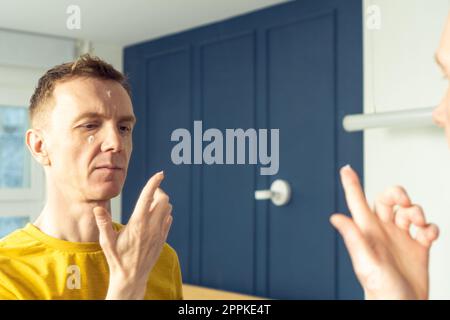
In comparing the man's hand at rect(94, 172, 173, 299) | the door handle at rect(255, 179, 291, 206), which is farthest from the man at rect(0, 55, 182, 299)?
the door handle at rect(255, 179, 291, 206)

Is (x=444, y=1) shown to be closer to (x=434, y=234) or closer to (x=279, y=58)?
(x=279, y=58)

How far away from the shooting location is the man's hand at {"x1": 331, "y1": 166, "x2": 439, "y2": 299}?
237 mm

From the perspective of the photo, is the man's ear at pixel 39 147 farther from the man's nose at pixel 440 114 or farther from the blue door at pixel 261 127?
the blue door at pixel 261 127

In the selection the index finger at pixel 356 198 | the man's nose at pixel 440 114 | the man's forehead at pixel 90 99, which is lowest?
the index finger at pixel 356 198

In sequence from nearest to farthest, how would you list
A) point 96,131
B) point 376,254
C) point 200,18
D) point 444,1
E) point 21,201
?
point 376,254
point 96,131
point 444,1
point 21,201
point 200,18

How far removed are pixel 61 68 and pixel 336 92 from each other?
105 centimetres

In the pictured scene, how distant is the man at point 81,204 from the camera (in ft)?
0.99

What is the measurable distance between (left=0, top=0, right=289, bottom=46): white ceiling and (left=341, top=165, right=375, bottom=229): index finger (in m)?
0.78

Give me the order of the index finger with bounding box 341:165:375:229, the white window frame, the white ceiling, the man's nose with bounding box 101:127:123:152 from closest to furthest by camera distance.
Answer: the index finger with bounding box 341:165:375:229 < the man's nose with bounding box 101:127:123:152 < the white ceiling < the white window frame

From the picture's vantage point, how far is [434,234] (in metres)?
0.26

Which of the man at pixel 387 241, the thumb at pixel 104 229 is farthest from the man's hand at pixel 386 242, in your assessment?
the thumb at pixel 104 229

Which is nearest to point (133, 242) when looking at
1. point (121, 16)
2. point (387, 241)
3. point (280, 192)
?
point (387, 241)

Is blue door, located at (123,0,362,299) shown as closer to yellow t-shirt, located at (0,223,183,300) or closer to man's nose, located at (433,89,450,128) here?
yellow t-shirt, located at (0,223,183,300)
